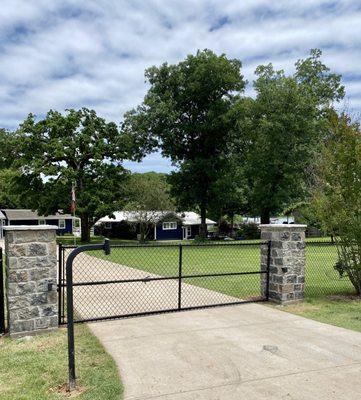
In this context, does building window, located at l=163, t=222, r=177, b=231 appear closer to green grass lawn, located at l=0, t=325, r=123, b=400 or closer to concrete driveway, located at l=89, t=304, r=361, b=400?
concrete driveway, located at l=89, t=304, r=361, b=400

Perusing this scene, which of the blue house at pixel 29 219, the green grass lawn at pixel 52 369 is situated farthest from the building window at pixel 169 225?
the green grass lawn at pixel 52 369

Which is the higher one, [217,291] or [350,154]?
[350,154]

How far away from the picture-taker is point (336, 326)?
674 centimetres

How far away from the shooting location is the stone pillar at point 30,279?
5.91 metres

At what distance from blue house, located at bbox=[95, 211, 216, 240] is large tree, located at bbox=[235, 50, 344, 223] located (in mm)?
11752

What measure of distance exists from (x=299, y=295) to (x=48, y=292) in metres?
5.08

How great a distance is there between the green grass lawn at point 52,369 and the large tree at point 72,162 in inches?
972

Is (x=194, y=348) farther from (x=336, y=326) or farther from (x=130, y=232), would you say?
(x=130, y=232)

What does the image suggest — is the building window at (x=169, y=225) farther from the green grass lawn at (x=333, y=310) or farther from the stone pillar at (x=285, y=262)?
the stone pillar at (x=285, y=262)

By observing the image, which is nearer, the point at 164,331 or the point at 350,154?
the point at 164,331

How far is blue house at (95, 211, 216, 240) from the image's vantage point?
136 ft

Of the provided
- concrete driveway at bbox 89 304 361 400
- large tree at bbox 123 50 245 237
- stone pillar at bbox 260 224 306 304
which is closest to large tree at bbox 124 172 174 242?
large tree at bbox 123 50 245 237

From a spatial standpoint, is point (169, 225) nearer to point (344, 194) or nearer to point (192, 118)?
point (192, 118)

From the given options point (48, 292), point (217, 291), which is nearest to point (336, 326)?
point (217, 291)
